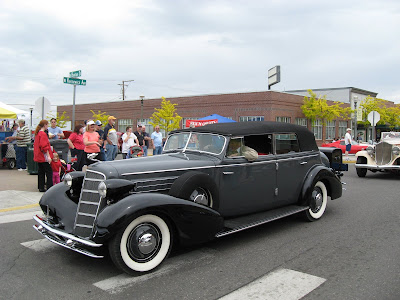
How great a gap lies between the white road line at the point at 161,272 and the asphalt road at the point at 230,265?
1 centimetres

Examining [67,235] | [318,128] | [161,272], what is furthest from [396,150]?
[318,128]

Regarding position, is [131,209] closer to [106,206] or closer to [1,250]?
[106,206]

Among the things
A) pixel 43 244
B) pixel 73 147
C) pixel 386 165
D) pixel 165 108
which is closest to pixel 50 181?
pixel 73 147

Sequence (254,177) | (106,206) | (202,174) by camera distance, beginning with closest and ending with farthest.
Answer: (106,206) < (202,174) < (254,177)

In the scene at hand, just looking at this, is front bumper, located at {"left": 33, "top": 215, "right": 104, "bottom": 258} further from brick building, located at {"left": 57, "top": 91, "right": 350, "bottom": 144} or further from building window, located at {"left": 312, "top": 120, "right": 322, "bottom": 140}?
building window, located at {"left": 312, "top": 120, "right": 322, "bottom": 140}

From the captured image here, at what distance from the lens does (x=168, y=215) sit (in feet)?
12.6

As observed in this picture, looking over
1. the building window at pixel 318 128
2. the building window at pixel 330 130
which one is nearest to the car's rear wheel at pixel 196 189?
the building window at pixel 318 128

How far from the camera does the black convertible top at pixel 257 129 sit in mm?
5129

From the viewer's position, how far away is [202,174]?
4336 mm

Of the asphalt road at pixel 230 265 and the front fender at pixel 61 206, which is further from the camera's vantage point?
the front fender at pixel 61 206

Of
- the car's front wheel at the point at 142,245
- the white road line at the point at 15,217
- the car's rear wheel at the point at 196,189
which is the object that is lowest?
the white road line at the point at 15,217

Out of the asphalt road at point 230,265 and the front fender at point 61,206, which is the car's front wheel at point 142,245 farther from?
the front fender at point 61,206

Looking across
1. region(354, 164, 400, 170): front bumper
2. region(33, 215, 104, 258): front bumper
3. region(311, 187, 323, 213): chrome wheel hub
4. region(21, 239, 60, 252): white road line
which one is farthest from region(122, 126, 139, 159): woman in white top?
region(354, 164, 400, 170): front bumper

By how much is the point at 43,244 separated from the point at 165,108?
98.6 feet
